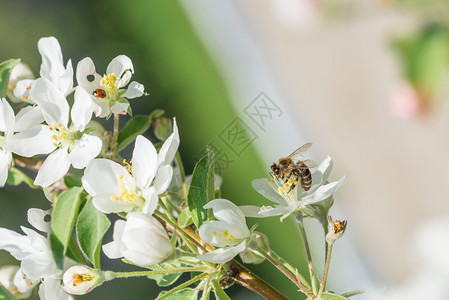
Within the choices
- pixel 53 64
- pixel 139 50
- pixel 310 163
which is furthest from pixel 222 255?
pixel 139 50

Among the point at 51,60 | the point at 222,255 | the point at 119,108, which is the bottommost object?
the point at 222,255

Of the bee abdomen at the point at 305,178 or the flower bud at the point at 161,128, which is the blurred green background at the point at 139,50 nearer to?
the flower bud at the point at 161,128

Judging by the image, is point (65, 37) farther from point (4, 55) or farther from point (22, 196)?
point (22, 196)

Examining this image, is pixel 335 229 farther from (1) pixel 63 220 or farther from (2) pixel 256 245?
(1) pixel 63 220

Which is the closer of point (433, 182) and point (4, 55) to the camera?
point (433, 182)

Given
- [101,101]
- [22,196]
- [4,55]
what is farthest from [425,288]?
[4,55]
